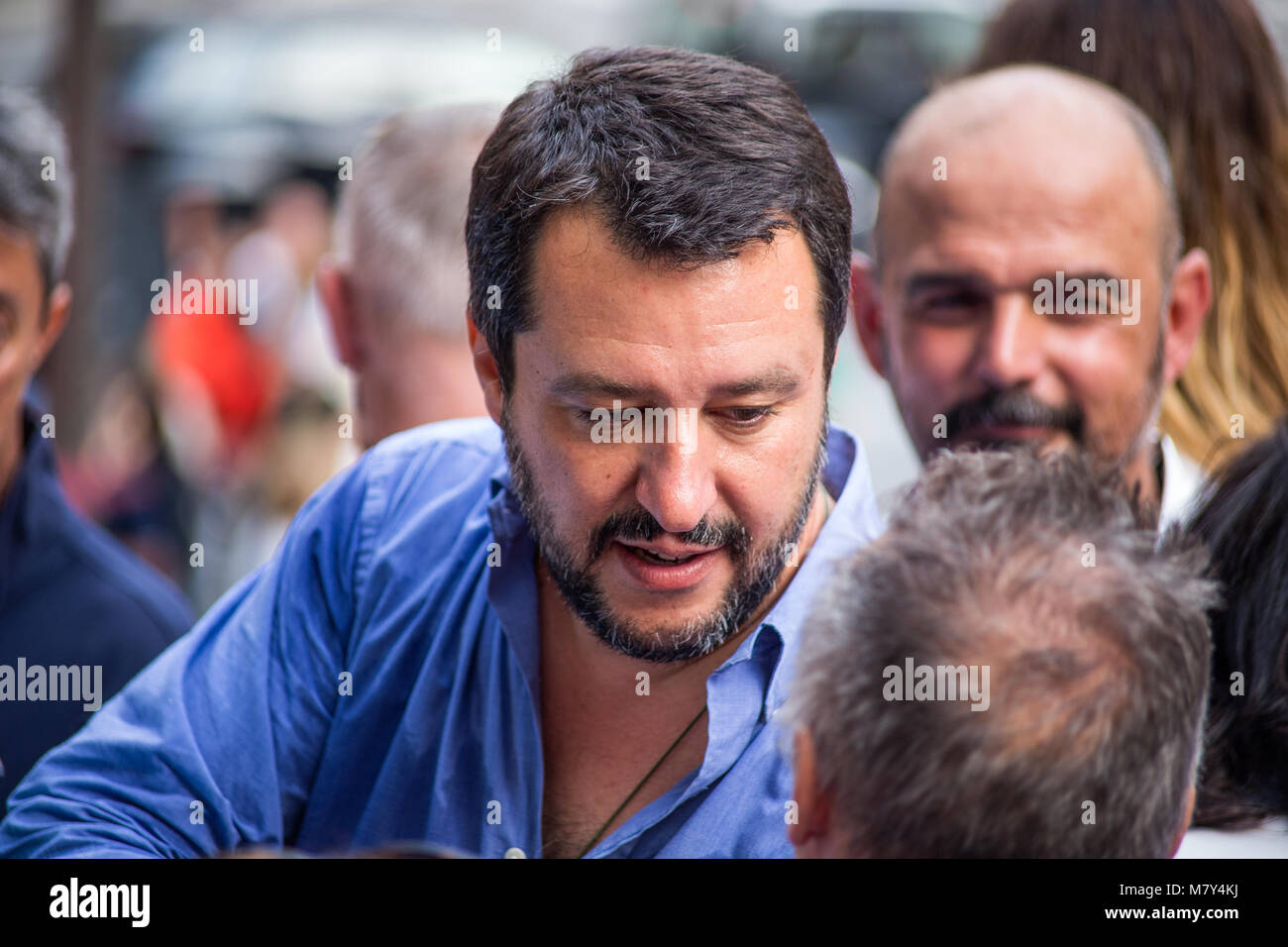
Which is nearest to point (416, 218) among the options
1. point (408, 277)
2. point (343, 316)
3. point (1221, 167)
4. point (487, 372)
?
point (408, 277)

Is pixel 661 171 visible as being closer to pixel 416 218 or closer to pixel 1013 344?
pixel 1013 344

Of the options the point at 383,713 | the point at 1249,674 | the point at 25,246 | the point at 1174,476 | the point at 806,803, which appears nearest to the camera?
the point at 806,803

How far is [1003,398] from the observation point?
7.79 ft

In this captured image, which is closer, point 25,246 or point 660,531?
point 660,531

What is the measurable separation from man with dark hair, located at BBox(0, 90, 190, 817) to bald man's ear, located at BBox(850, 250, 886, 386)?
4.79 ft

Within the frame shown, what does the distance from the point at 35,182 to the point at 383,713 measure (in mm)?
1359

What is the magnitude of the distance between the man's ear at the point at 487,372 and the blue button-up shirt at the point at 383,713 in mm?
124

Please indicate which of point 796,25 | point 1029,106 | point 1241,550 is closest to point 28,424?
point 1029,106

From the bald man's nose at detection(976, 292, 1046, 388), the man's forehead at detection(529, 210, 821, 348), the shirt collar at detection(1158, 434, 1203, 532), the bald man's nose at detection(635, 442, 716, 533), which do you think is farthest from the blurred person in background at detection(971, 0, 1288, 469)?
the bald man's nose at detection(635, 442, 716, 533)

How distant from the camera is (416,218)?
110 inches

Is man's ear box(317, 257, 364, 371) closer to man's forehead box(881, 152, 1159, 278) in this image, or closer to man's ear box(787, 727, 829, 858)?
man's forehead box(881, 152, 1159, 278)

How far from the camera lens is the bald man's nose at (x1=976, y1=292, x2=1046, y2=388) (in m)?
2.36
